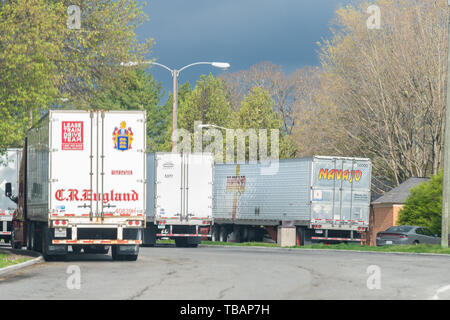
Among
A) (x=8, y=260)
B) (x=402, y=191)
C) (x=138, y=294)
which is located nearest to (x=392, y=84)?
(x=402, y=191)

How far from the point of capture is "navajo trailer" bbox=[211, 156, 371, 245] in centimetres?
3916

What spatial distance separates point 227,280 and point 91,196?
21.8 feet

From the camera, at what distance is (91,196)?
76.8 ft

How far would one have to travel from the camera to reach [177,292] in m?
15.4

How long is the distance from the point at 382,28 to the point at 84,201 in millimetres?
29070

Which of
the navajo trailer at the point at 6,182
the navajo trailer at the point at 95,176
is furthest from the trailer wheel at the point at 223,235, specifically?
the navajo trailer at the point at 95,176

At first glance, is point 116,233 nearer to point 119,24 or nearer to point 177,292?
point 177,292

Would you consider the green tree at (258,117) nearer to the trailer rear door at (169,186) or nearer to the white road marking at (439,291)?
the trailer rear door at (169,186)

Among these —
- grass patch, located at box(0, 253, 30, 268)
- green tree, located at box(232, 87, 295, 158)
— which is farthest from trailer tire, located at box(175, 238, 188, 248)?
green tree, located at box(232, 87, 295, 158)

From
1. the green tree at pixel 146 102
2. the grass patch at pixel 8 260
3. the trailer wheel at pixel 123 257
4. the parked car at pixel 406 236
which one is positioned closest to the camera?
the grass patch at pixel 8 260

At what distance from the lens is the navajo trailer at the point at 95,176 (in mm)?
23250

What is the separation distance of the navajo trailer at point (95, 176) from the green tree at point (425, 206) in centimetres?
2199
